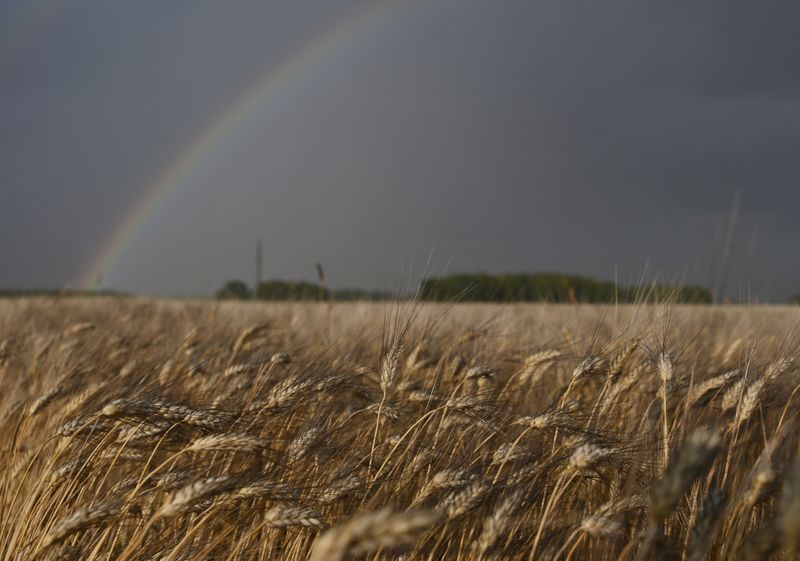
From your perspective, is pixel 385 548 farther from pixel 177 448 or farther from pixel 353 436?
pixel 177 448

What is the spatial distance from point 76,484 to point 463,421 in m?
1.30

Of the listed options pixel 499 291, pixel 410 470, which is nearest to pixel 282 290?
pixel 499 291

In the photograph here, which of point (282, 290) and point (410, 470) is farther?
point (282, 290)

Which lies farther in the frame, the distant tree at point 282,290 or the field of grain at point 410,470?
the distant tree at point 282,290

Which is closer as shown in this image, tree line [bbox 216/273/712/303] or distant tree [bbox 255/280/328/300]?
tree line [bbox 216/273/712/303]

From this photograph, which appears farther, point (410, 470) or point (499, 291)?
point (499, 291)

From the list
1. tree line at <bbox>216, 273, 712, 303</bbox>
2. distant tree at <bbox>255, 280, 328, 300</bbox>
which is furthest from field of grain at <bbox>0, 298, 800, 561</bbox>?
distant tree at <bbox>255, 280, 328, 300</bbox>

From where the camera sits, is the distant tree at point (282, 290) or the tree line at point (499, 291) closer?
the tree line at point (499, 291)

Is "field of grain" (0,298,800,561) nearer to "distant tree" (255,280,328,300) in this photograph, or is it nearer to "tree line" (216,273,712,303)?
"tree line" (216,273,712,303)

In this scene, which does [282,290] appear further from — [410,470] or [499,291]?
[410,470]

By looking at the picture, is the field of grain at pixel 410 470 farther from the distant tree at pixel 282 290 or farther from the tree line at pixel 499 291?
the distant tree at pixel 282 290

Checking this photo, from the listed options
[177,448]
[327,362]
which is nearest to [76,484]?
[177,448]

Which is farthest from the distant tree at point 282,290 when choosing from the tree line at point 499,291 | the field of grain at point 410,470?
the field of grain at point 410,470

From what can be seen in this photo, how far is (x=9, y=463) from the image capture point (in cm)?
270
